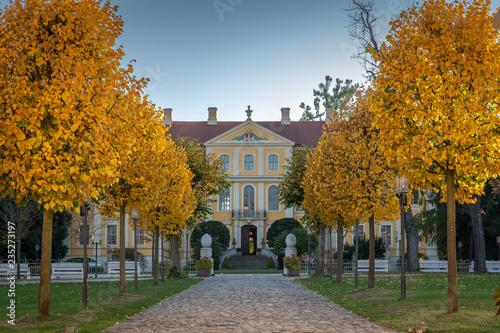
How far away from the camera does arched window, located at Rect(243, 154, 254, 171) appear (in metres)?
54.1

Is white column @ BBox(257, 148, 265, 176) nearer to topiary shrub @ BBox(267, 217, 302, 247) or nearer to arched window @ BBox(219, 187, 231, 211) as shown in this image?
arched window @ BBox(219, 187, 231, 211)

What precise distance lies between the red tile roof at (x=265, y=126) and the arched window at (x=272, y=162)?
7.82ft

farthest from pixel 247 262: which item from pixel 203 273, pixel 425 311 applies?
pixel 425 311

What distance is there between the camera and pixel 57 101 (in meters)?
9.37

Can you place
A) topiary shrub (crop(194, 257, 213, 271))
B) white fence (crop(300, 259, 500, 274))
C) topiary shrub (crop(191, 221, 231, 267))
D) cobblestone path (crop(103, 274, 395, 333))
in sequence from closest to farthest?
1. cobblestone path (crop(103, 274, 395, 333))
2. topiary shrub (crop(194, 257, 213, 271))
3. white fence (crop(300, 259, 500, 274))
4. topiary shrub (crop(191, 221, 231, 267))

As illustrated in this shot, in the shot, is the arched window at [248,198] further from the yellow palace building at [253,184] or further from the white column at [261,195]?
the white column at [261,195]

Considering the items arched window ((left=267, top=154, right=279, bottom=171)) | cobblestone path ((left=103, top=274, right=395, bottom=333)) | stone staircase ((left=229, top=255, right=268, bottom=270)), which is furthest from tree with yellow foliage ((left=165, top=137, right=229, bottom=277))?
arched window ((left=267, top=154, right=279, bottom=171))

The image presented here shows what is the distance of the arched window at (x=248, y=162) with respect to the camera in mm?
54094

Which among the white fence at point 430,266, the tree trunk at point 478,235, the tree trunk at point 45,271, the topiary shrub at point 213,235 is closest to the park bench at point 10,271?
the topiary shrub at point 213,235

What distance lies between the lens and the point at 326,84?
65.1 m

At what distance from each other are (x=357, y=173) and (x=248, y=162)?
37.4 meters

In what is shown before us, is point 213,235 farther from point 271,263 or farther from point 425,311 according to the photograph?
point 425,311

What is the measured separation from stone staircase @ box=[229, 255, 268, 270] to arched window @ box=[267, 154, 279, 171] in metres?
10.1

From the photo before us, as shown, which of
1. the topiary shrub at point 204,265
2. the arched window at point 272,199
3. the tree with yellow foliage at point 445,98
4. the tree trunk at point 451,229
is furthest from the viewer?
the arched window at point 272,199
